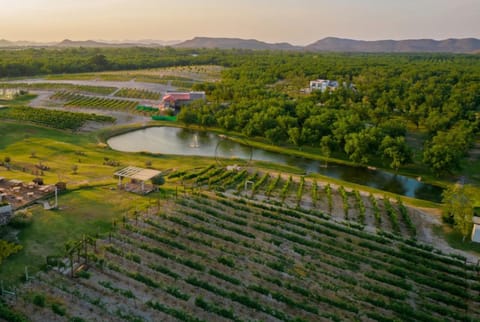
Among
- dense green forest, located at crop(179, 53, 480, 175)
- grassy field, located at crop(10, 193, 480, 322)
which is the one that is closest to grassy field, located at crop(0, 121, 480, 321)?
grassy field, located at crop(10, 193, 480, 322)

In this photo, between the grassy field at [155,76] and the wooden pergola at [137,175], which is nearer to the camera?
the wooden pergola at [137,175]

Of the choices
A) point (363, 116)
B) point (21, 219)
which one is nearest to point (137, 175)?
point (21, 219)

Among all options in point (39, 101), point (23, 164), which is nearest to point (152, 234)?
point (23, 164)

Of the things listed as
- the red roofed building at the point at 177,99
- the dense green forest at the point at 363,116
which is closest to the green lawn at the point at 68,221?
the dense green forest at the point at 363,116

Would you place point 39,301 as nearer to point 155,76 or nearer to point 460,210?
point 460,210

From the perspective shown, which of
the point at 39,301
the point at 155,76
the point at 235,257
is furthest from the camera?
the point at 155,76

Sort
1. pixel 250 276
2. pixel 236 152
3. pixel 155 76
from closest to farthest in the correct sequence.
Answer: pixel 250 276 → pixel 236 152 → pixel 155 76

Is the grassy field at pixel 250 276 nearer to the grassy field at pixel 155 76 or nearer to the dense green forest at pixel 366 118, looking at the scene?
the dense green forest at pixel 366 118

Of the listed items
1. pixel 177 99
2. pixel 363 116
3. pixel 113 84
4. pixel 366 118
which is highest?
pixel 113 84
